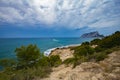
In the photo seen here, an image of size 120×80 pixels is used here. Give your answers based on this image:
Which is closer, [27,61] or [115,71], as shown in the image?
[115,71]

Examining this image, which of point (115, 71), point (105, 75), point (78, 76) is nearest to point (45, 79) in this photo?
point (78, 76)

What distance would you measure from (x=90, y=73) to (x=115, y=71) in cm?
144

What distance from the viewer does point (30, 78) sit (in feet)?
30.9

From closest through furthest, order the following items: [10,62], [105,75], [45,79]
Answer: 1. [105,75]
2. [45,79]
3. [10,62]

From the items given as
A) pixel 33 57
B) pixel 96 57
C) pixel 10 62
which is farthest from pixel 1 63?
pixel 96 57

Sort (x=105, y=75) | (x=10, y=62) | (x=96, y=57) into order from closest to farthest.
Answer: (x=105, y=75) → (x=96, y=57) → (x=10, y=62)

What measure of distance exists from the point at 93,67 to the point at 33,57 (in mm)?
10019

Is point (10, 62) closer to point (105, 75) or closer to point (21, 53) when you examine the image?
point (21, 53)

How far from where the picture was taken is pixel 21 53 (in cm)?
1797

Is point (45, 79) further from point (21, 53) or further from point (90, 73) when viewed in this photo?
point (21, 53)

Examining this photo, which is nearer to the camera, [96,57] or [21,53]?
[96,57]

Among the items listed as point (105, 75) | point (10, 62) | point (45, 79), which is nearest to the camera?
point (105, 75)

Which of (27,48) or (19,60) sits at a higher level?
(27,48)

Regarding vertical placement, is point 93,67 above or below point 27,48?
below
